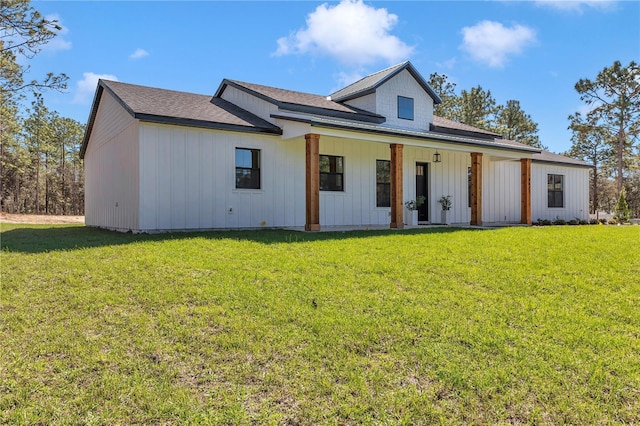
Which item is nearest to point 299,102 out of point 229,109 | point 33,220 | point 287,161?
point 229,109

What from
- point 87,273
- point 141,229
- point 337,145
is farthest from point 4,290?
point 337,145

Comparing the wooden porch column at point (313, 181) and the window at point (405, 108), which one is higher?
the window at point (405, 108)

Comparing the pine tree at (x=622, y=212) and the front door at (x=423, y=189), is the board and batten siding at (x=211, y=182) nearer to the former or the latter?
the front door at (x=423, y=189)

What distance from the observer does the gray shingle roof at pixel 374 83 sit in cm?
1507

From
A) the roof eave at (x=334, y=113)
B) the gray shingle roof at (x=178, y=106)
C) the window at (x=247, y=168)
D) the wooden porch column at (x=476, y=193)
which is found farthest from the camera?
the wooden porch column at (x=476, y=193)

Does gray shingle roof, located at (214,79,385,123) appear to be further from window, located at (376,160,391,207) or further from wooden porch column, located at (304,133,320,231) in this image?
wooden porch column, located at (304,133,320,231)

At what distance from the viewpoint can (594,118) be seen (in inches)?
1224

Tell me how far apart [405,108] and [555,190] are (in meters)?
8.87

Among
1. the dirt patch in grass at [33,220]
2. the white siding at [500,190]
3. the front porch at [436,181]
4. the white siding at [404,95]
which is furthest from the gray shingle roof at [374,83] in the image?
the dirt patch in grass at [33,220]

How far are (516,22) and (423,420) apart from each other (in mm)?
14443

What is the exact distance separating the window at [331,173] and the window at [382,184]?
4.85ft

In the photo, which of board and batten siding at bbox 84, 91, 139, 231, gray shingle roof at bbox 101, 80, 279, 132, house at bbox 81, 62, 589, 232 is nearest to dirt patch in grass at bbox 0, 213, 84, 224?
board and batten siding at bbox 84, 91, 139, 231

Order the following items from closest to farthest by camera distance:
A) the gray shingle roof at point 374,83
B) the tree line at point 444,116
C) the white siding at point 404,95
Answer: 1. the gray shingle roof at point 374,83
2. the white siding at point 404,95
3. the tree line at point 444,116

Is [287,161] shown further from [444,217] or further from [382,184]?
[444,217]
